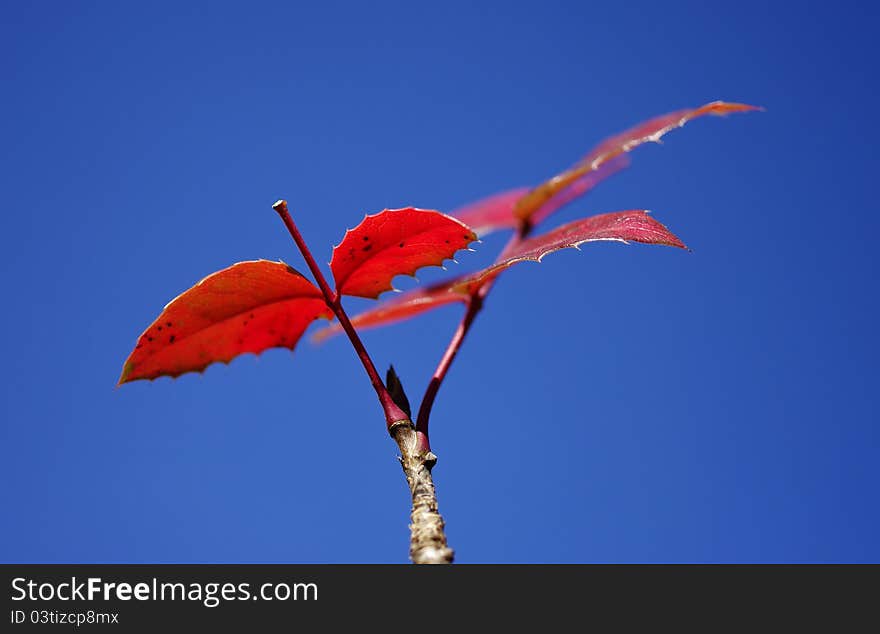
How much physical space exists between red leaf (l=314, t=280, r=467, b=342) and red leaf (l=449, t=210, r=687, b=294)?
0.11 metres

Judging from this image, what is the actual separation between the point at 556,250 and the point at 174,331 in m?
0.48

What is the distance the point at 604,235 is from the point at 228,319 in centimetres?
50

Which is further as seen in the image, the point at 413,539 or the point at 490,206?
the point at 490,206

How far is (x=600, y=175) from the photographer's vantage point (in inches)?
56.9

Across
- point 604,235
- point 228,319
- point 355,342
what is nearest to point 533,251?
point 604,235

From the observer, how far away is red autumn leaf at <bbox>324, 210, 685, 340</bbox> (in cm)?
91

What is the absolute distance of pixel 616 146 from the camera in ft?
3.79

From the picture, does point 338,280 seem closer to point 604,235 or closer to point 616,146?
point 604,235

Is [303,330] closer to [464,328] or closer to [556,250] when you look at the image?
[464,328]

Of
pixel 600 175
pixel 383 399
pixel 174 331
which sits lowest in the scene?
pixel 383 399

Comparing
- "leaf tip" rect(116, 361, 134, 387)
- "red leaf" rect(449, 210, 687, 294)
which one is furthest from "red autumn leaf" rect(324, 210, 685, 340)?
"leaf tip" rect(116, 361, 134, 387)

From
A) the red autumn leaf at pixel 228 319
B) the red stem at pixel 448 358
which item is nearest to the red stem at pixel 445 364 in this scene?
the red stem at pixel 448 358

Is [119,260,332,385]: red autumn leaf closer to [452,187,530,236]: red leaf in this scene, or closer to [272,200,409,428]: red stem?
[272,200,409,428]: red stem
